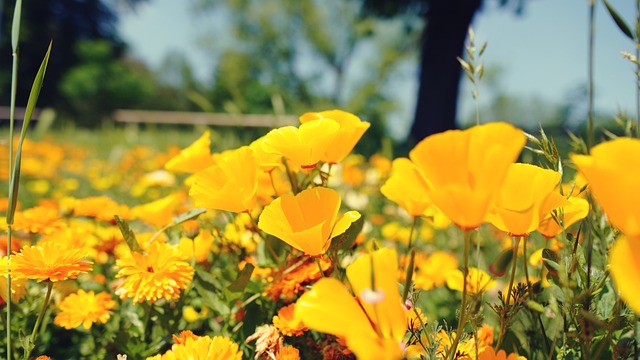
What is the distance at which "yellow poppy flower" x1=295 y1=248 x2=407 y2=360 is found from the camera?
13.9 inches

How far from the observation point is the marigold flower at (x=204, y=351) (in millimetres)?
528

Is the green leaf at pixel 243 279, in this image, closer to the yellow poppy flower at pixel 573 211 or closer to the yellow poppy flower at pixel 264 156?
the yellow poppy flower at pixel 264 156

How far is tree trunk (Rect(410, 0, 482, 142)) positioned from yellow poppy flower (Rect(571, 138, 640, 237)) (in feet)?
24.8

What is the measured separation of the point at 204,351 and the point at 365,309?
8.6 inches

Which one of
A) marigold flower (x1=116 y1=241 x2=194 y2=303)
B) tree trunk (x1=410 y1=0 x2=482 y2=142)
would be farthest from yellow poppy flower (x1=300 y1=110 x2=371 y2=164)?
tree trunk (x1=410 y1=0 x2=482 y2=142)

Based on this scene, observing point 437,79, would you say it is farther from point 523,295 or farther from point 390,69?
point 390,69

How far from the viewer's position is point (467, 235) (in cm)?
40

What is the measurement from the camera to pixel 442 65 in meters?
7.91

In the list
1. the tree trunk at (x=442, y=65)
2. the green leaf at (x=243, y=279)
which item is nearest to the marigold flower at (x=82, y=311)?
the green leaf at (x=243, y=279)

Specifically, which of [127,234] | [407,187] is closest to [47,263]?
[127,234]

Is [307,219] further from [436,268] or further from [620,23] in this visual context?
[436,268]

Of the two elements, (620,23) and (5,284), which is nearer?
(620,23)

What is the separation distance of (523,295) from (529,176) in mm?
157

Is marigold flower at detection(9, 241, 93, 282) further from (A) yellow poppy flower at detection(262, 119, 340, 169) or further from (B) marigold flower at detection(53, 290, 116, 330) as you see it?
(A) yellow poppy flower at detection(262, 119, 340, 169)
